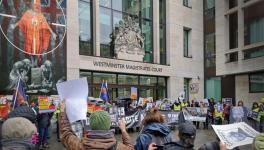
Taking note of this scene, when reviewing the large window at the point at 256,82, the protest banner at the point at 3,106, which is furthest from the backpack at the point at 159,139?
the large window at the point at 256,82

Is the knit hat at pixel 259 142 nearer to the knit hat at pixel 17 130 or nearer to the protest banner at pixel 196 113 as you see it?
the knit hat at pixel 17 130

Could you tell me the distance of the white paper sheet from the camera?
4051mm

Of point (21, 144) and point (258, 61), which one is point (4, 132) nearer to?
point (21, 144)

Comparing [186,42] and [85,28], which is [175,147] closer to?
[85,28]

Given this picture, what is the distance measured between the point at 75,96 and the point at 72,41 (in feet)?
66.4

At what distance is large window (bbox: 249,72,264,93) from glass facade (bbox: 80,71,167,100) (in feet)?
22.0

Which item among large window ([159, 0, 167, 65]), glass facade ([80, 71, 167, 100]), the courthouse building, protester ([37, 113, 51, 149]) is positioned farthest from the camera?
large window ([159, 0, 167, 65])

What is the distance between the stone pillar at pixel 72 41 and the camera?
2367cm

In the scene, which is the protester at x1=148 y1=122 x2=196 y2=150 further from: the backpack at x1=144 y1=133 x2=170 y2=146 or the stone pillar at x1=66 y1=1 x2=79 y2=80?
the stone pillar at x1=66 y1=1 x2=79 y2=80

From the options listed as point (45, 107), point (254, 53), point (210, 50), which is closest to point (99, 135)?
point (45, 107)

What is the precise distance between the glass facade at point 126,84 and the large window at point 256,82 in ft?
22.0

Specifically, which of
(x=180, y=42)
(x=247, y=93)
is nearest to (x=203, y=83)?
(x=180, y=42)

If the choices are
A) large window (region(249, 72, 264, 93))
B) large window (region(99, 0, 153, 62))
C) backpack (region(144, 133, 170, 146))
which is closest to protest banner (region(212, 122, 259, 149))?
backpack (region(144, 133, 170, 146))

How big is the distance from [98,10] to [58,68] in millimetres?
5612
